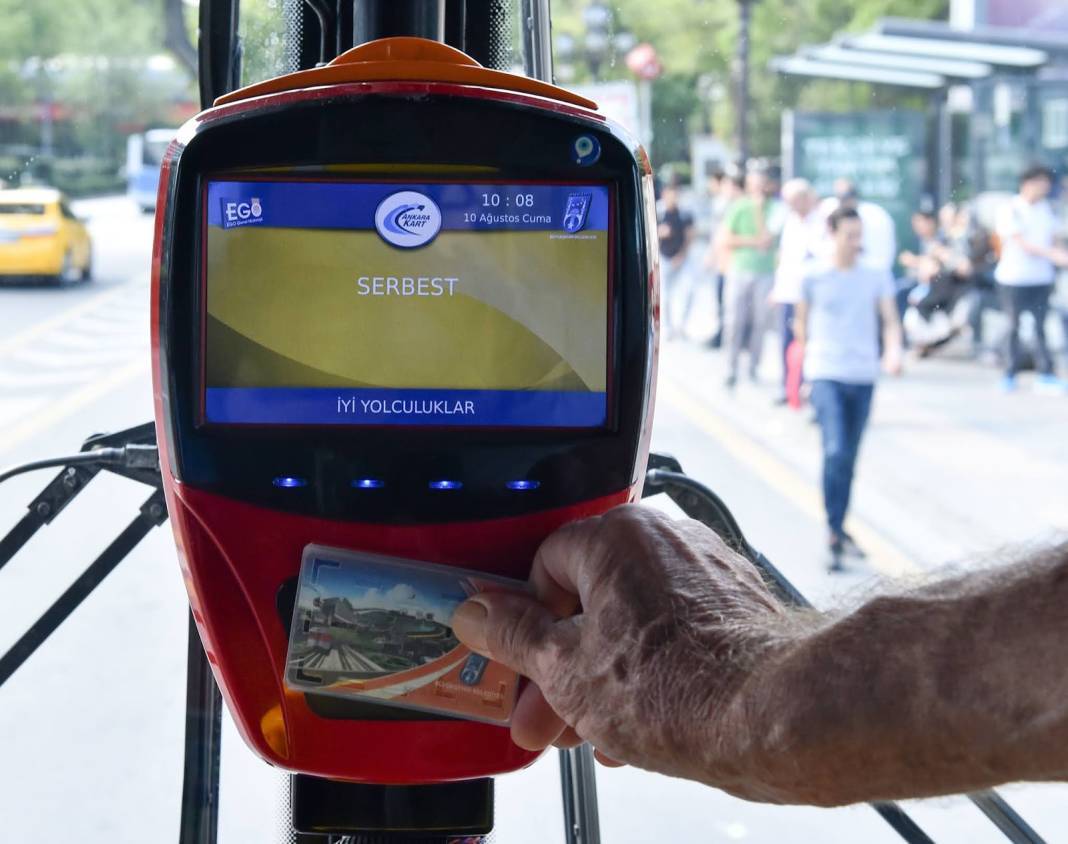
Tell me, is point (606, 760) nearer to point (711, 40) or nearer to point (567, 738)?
point (567, 738)

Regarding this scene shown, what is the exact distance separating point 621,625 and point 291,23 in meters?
0.78

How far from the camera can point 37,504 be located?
1210 millimetres

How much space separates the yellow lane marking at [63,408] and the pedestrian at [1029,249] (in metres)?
3.77

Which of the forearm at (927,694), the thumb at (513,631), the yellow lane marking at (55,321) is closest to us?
the forearm at (927,694)

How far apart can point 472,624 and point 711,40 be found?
1337mm

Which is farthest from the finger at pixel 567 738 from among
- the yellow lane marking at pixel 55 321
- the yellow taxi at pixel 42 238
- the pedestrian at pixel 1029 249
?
the pedestrian at pixel 1029 249

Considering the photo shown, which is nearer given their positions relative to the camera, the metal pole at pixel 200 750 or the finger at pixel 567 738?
the finger at pixel 567 738

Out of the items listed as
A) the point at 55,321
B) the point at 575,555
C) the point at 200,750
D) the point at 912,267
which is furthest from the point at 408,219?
the point at 912,267

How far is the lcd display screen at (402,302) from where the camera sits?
857 millimetres

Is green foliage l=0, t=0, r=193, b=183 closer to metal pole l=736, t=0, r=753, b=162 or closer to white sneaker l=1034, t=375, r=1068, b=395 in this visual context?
metal pole l=736, t=0, r=753, b=162

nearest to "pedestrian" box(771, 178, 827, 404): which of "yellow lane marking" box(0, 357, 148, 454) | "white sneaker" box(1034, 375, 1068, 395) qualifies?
"white sneaker" box(1034, 375, 1068, 395)

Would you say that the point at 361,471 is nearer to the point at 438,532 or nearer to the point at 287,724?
the point at 438,532

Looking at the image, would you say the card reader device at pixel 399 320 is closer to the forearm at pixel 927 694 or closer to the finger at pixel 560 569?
the finger at pixel 560 569

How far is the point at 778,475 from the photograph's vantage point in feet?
16.8
